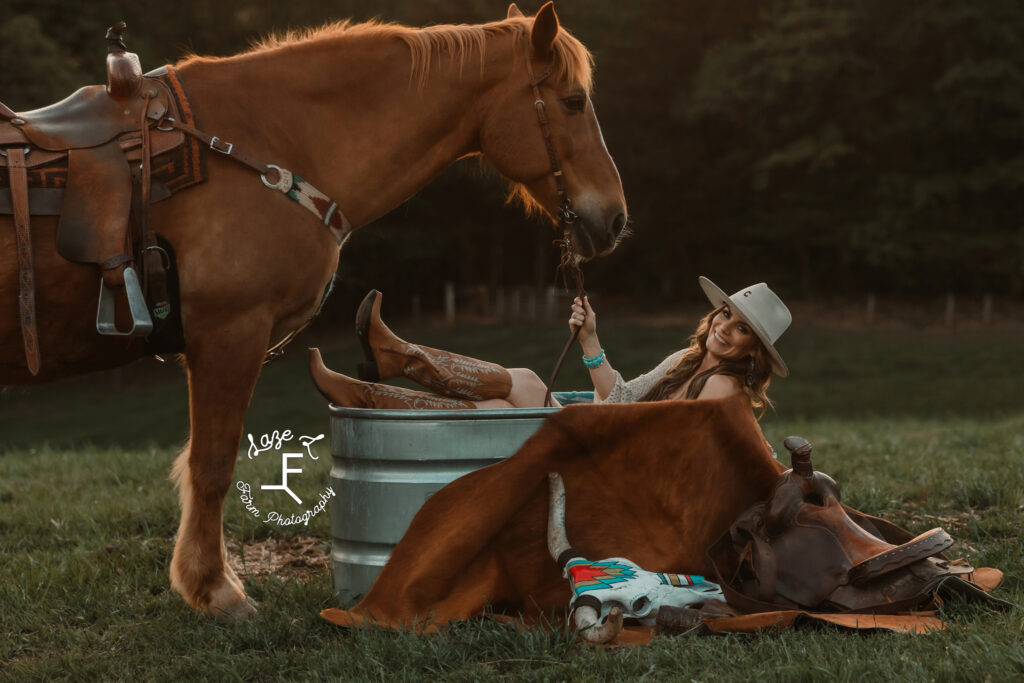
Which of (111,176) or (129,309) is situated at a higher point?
(111,176)

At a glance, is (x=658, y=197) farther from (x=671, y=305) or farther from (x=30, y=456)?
(x=30, y=456)

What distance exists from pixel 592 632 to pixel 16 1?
78.6 feet

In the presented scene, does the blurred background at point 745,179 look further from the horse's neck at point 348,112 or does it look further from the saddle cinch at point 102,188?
the saddle cinch at point 102,188

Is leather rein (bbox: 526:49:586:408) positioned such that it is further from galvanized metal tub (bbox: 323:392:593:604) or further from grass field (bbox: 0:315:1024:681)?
grass field (bbox: 0:315:1024:681)

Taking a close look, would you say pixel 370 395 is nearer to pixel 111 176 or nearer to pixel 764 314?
pixel 111 176

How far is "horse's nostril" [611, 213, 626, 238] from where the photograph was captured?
12.2 ft

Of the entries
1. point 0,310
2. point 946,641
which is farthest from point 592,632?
point 0,310

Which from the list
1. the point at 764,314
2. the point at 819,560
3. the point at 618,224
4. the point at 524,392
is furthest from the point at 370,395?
the point at 819,560

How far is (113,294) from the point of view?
3.09m

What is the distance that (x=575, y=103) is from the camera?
12.0ft

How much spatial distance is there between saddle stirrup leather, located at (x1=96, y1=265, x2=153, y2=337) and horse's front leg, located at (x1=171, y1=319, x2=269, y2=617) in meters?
0.22

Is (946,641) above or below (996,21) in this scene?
below

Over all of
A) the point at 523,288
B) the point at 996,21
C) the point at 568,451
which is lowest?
the point at 523,288

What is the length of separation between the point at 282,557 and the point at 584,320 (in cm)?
178
